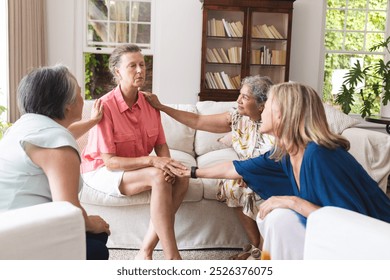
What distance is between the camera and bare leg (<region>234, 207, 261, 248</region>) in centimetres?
301

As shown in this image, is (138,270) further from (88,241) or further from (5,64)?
(5,64)

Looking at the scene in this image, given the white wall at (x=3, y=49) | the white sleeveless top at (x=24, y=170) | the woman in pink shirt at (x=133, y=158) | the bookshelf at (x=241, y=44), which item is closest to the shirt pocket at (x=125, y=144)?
the woman in pink shirt at (x=133, y=158)

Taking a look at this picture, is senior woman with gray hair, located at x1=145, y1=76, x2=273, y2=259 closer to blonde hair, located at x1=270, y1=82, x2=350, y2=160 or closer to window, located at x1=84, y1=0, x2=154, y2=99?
blonde hair, located at x1=270, y1=82, x2=350, y2=160

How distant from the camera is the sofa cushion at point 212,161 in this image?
10.2ft

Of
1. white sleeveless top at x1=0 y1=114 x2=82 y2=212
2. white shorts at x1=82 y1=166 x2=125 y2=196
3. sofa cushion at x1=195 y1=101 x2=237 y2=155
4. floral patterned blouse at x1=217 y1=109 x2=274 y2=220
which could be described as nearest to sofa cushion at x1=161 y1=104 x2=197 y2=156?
sofa cushion at x1=195 y1=101 x2=237 y2=155

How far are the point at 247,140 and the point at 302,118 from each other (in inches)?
44.6

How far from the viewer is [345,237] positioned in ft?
4.31

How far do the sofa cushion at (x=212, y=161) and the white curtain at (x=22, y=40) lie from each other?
2431mm

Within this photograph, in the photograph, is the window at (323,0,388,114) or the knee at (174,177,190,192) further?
the window at (323,0,388,114)

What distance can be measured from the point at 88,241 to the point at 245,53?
4633 mm

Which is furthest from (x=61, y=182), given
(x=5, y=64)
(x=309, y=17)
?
(x=309, y=17)

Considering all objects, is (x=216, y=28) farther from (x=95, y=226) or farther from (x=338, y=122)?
(x=95, y=226)

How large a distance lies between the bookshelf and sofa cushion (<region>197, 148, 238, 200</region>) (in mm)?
2528

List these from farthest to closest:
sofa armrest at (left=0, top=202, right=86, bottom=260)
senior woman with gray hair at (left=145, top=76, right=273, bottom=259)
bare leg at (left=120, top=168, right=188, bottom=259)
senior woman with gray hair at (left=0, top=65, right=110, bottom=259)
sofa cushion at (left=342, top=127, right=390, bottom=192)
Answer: sofa cushion at (left=342, top=127, right=390, bottom=192) < senior woman with gray hair at (left=145, top=76, right=273, bottom=259) < bare leg at (left=120, top=168, right=188, bottom=259) < senior woman with gray hair at (left=0, top=65, right=110, bottom=259) < sofa armrest at (left=0, top=202, right=86, bottom=260)
